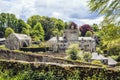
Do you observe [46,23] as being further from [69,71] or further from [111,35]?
[69,71]

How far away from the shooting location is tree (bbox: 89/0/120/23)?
1428 cm

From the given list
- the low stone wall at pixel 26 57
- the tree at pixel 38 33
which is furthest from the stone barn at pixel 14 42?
the low stone wall at pixel 26 57

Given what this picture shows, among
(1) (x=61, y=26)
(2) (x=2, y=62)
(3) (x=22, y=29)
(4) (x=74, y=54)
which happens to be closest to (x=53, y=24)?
(1) (x=61, y=26)

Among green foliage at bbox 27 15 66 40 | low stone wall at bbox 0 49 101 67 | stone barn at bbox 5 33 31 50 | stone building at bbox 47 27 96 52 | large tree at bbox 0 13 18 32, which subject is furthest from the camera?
green foliage at bbox 27 15 66 40

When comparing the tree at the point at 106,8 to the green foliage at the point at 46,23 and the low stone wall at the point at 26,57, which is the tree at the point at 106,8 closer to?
the low stone wall at the point at 26,57

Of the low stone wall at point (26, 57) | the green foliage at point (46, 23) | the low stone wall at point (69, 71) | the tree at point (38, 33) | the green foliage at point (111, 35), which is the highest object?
the green foliage at point (46, 23)

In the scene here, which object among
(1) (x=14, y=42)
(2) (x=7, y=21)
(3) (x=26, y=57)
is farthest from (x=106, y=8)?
(2) (x=7, y=21)

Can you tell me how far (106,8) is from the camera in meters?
14.7

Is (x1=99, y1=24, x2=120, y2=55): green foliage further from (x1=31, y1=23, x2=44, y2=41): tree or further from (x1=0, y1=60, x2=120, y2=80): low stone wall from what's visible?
(x1=31, y1=23, x2=44, y2=41): tree

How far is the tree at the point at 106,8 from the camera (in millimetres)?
14276

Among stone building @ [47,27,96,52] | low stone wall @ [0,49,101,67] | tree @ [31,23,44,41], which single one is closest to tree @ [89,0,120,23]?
low stone wall @ [0,49,101,67]

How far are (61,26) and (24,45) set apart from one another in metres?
60.0

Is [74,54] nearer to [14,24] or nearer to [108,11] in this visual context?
[108,11]

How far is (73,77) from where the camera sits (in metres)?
14.1
